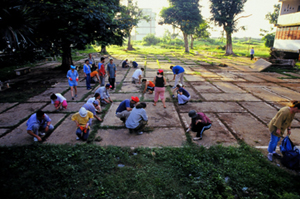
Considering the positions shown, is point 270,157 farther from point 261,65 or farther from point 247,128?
point 261,65

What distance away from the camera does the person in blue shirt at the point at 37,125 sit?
4.82 meters

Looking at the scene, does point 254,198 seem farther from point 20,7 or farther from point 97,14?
point 97,14

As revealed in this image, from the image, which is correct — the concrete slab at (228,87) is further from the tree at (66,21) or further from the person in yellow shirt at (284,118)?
the tree at (66,21)

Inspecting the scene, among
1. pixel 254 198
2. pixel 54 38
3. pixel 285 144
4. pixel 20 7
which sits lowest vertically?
pixel 254 198

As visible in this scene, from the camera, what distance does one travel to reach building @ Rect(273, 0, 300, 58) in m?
19.8

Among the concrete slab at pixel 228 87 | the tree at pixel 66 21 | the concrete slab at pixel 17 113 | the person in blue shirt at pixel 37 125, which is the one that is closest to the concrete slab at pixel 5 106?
the concrete slab at pixel 17 113

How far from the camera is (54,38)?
10.4m

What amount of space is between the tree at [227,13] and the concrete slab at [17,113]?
84.0 feet

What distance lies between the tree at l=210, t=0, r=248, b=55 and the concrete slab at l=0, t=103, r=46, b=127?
25616 millimetres

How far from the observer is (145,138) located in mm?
5176

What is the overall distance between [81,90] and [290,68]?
1658 cm

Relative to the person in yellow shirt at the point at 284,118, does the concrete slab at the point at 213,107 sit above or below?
below

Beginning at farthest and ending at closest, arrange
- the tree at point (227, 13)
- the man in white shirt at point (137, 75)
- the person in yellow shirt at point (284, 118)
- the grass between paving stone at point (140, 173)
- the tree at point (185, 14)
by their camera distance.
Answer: the tree at point (185, 14)
the tree at point (227, 13)
the man in white shirt at point (137, 75)
the person in yellow shirt at point (284, 118)
the grass between paving stone at point (140, 173)

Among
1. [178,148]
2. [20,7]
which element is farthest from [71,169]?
[20,7]
